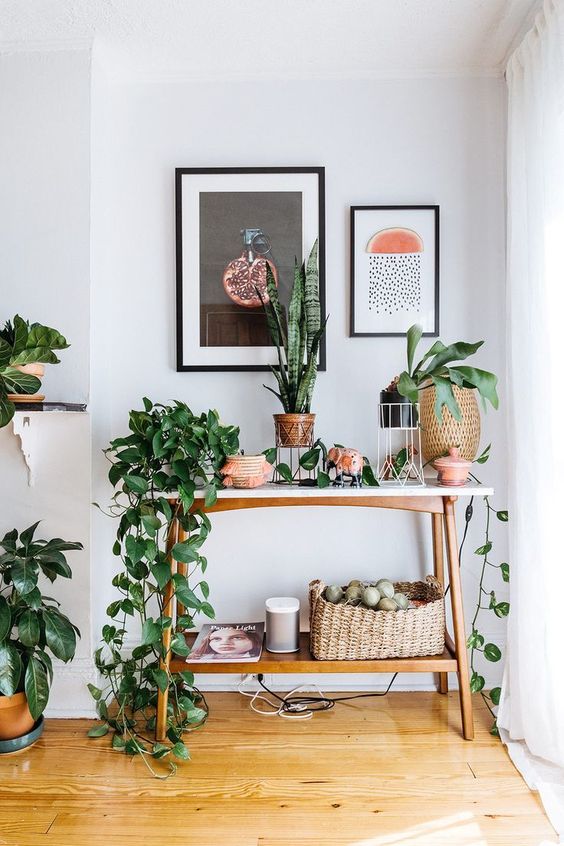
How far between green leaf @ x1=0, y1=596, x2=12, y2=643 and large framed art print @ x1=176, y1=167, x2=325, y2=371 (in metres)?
1.07

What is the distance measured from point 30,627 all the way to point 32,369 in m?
0.84

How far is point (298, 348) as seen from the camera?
2230mm

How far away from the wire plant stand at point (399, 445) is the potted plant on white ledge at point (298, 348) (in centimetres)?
28

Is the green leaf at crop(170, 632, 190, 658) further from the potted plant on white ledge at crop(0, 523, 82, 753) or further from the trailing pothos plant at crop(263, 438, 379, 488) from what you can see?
the trailing pothos plant at crop(263, 438, 379, 488)

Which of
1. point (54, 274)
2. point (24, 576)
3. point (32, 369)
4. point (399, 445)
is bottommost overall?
point (24, 576)

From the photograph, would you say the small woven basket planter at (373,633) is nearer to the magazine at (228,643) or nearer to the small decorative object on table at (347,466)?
the magazine at (228,643)

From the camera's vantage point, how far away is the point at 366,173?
8.02ft

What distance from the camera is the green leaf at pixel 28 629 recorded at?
75.0 inches

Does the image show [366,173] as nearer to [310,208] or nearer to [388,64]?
[310,208]

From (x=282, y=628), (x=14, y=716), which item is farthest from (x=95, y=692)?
(x=282, y=628)

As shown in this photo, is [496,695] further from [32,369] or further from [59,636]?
[32,369]

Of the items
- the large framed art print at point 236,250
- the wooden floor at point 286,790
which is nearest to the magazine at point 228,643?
the wooden floor at point 286,790

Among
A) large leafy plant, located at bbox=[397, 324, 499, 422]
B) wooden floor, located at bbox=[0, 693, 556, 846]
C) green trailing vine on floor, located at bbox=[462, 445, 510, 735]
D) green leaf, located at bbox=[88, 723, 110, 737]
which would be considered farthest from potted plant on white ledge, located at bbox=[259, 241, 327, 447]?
green leaf, located at bbox=[88, 723, 110, 737]

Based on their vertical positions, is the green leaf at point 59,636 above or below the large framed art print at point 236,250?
below
